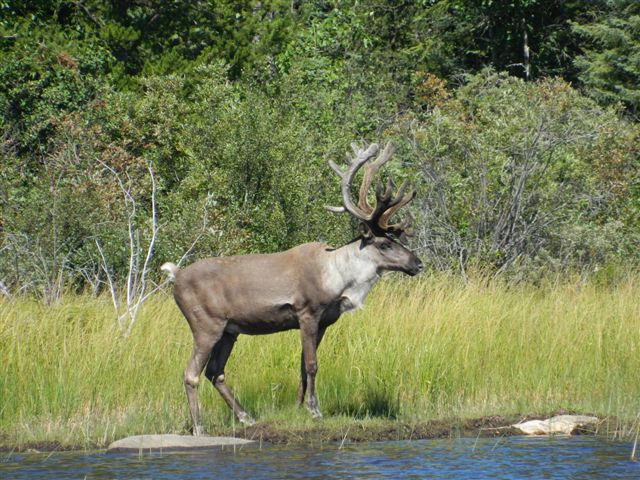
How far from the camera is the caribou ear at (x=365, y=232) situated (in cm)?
1134

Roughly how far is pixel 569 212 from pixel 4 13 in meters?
12.5

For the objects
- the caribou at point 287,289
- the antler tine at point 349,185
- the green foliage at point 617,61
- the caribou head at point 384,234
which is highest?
the green foliage at point 617,61

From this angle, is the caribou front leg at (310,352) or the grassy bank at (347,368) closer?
the caribou front leg at (310,352)

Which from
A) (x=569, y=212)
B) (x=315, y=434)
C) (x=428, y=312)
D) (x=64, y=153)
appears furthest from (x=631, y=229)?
(x=315, y=434)

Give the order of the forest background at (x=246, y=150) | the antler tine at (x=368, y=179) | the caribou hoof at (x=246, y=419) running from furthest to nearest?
the forest background at (x=246, y=150) < the antler tine at (x=368, y=179) < the caribou hoof at (x=246, y=419)

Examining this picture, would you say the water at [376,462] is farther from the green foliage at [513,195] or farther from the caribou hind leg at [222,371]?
the green foliage at [513,195]

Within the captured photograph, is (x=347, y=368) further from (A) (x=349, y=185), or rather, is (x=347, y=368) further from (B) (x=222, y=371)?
(A) (x=349, y=185)

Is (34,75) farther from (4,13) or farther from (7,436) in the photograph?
(7,436)

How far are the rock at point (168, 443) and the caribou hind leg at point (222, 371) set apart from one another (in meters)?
0.60

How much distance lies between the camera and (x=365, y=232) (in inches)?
447

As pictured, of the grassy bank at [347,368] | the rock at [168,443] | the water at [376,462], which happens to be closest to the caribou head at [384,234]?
the grassy bank at [347,368]

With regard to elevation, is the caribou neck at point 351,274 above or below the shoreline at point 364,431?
above

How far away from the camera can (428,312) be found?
1312cm

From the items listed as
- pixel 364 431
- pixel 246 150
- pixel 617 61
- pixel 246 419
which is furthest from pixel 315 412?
pixel 617 61
